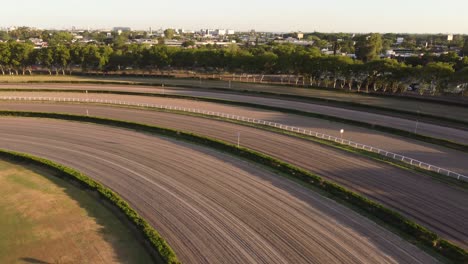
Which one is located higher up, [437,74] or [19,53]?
[19,53]

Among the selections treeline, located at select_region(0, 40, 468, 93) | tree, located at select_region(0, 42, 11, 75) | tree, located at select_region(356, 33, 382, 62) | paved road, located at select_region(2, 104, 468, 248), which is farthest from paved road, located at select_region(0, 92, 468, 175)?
tree, located at select_region(356, 33, 382, 62)

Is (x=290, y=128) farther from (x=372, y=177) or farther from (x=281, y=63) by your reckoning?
(x=281, y=63)

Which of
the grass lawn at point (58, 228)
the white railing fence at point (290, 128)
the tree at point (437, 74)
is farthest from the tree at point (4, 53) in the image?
the tree at point (437, 74)

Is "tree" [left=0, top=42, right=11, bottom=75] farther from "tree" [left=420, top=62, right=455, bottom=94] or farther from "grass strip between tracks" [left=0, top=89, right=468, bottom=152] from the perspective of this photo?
"tree" [left=420, top=62, right=455, bottom=94]

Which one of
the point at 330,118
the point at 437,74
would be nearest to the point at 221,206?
the point at 330,118

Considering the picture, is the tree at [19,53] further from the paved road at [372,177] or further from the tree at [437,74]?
the tree at [437,74]

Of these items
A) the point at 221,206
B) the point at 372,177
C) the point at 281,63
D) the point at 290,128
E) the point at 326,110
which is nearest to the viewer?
the point at 221,206
